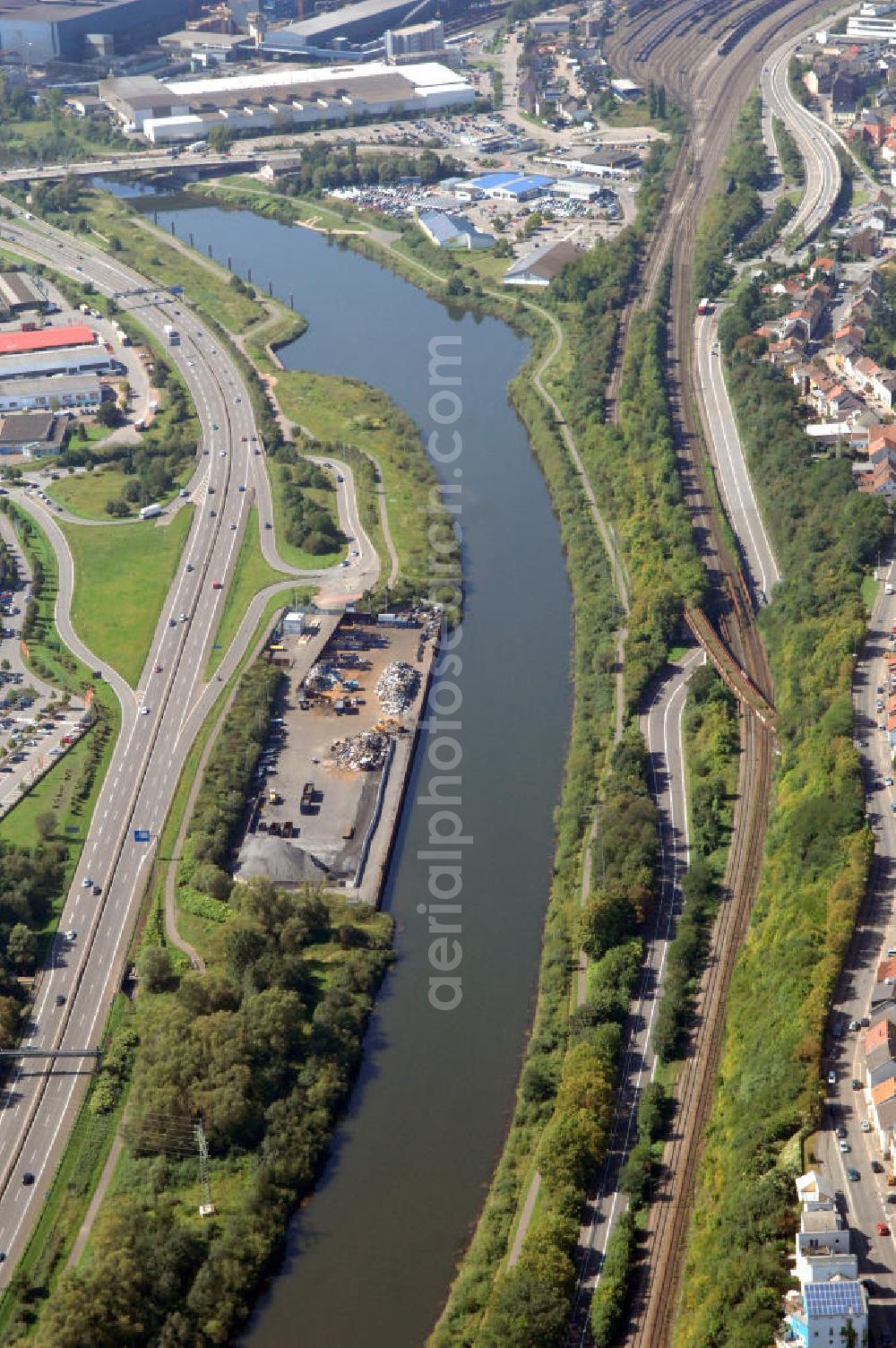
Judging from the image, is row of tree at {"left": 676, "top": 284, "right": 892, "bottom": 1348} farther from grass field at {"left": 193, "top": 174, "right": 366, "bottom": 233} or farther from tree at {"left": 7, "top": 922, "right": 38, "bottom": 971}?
grass field at {"left": 193, "top": 174, "right": 366, "bottom": 233}

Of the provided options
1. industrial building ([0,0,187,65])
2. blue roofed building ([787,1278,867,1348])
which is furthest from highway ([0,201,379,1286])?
industrial building ([0,0,187,65])

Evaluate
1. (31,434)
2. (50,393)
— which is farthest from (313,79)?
(31,434)

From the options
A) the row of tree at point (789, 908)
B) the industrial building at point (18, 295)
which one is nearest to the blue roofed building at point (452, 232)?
the industrial building at point (18, 295)

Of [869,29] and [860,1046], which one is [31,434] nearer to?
[860,1046]

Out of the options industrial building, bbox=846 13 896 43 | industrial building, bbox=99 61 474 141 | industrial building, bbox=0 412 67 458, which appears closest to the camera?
industrial building, bbox=0 412 67 458

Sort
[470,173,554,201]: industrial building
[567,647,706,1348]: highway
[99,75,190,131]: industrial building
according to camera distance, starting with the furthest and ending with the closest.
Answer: [99,75,190,131]: industrial building
[470,173,554,201]: industrial building
[567,647,706,1348]: highway

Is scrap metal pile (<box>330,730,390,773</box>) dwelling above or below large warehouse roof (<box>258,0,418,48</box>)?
below

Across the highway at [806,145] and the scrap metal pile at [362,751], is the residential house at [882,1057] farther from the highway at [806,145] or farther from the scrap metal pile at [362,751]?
the highway at [806,145]

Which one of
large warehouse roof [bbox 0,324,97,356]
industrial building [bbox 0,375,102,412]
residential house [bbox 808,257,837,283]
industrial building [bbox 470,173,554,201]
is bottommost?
industrial building [bbox 0,375,102,412]

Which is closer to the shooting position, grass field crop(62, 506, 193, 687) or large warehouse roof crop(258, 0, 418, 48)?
grass field crop(62, 506, 193, 687)
